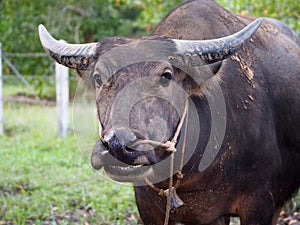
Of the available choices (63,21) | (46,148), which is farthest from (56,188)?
(63,21)

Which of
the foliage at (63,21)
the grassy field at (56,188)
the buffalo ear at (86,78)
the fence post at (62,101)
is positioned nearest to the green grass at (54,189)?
the grassy field at (56,188)

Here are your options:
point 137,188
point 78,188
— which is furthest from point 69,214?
point 137,188

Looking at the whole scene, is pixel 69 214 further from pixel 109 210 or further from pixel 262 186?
pixel 262 186

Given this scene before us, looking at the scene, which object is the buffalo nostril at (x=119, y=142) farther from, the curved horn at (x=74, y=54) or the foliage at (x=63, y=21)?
the foliage at (x=63, y=21)

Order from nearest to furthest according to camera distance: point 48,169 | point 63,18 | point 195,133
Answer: point 195,133 → point 48,169 → point 63,18

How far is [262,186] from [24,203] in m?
2.80

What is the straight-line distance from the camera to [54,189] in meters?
6.69

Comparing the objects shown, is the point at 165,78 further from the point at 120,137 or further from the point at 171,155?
the point at 120,137

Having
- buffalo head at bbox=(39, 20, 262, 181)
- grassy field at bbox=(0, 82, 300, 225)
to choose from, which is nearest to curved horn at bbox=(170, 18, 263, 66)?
buffalo head at bbox=(39, 20, 262, 181)

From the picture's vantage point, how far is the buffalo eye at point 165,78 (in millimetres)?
3314

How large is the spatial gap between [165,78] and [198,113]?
461mm

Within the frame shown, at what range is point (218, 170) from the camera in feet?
12.5

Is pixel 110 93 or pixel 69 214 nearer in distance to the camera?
pixel 110 93

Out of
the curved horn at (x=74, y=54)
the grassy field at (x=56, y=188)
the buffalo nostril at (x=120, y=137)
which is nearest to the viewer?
the buffalo nostril at (x=120, y=137)
